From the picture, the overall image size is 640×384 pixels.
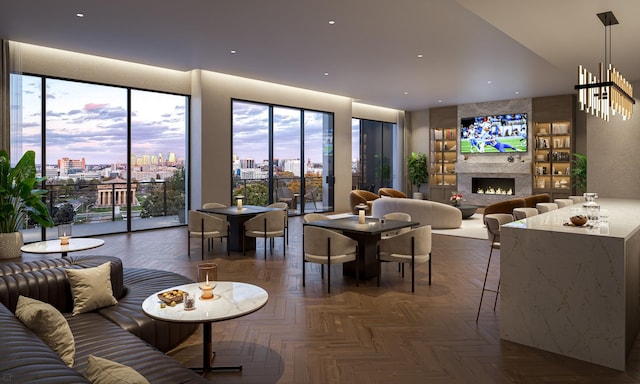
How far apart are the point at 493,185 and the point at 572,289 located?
39.4 feet

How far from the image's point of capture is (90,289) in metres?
3.31

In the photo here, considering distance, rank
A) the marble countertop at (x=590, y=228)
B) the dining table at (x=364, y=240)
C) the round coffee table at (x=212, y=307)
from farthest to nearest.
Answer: the dining table at (x=364, y=240)
the marble countertop at (x=590, y=228)
the round coffee table at (x=212, y=307)

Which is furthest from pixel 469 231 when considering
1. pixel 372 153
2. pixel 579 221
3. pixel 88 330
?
pixel 88 330

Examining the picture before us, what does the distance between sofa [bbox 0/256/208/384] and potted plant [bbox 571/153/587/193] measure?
11963 millimetres

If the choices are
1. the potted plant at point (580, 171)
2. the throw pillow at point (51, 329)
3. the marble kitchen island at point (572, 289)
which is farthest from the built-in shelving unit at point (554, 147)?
the throw pillow at point (51, 329)

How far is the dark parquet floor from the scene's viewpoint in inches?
121

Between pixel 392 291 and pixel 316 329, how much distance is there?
57.9 inches

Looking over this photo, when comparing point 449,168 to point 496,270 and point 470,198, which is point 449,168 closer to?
point 470,198

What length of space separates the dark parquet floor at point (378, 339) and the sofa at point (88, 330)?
45 centimetres

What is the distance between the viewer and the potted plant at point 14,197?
688 cm

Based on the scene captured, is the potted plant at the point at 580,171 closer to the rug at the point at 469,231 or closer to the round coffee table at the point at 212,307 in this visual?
the rug at the point at 469,231

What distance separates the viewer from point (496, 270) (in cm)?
602

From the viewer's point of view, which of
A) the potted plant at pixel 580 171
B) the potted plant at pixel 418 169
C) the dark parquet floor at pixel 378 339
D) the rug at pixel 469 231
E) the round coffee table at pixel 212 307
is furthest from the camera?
the potted plant at pixel 418 169

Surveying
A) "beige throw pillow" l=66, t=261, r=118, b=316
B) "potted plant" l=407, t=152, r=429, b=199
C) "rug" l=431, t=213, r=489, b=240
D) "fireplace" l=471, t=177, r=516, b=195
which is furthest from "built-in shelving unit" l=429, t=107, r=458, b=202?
"beige throw pillow" l=66, t=261, r=118, b=316
